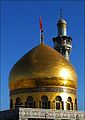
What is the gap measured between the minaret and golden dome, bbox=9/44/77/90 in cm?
1034

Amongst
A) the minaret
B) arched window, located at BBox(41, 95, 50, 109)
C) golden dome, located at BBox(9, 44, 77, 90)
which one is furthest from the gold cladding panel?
the minaret

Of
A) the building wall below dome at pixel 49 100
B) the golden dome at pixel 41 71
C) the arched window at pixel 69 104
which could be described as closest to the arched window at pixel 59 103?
the building wall below dome at pixel 49 100

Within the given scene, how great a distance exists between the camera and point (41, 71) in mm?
27766

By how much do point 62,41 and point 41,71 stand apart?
12.9 metres

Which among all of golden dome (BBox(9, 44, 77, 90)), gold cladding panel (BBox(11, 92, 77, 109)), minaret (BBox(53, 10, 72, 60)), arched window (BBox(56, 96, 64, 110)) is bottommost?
arched window (BBox(56, 96, 64, 110))

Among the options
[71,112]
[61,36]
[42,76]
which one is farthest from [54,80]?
[61,36]

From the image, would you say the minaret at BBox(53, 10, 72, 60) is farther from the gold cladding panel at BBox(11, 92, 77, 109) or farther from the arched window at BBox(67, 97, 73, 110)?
the gold cladding panel at BBox(11, 92, 77, 109)

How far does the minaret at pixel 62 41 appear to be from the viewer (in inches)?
1575

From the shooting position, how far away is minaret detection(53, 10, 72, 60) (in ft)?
131

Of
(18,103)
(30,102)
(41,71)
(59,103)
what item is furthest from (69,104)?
(18,103)

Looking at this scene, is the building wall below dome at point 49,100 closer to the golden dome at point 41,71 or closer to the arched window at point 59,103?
the arched window at point 59,103

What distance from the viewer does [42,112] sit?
25.1 m

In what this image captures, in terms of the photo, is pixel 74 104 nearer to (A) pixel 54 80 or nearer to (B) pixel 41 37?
(A) pixel 54 80

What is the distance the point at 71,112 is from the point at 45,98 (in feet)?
Answer: 7.27
